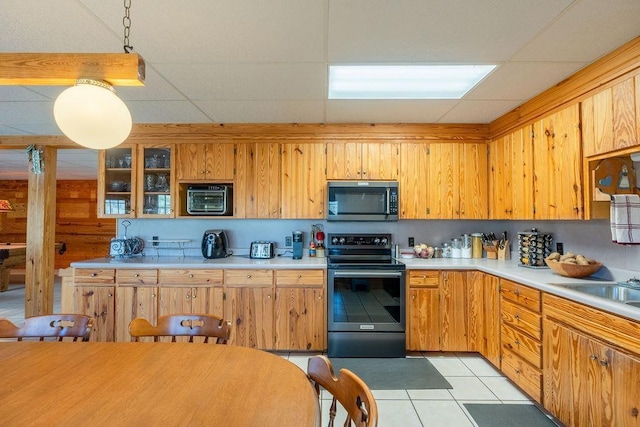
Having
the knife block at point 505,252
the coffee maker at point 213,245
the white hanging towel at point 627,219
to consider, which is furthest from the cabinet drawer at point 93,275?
the white hanging towel at point 627,219

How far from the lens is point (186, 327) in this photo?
5.33 feet

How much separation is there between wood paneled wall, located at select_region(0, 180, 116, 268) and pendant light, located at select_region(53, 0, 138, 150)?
297 inches

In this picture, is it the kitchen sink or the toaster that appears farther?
the toaster

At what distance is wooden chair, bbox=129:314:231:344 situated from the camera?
1.58m

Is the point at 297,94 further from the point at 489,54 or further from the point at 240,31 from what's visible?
the point at 489,54

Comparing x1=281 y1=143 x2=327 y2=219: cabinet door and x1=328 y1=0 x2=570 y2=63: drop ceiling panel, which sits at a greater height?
x1=328 y1=0 x2=570 y2=63: drop ceiling panel

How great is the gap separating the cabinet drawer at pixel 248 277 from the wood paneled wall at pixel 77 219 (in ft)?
19.8

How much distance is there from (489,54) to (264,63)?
1431 mm

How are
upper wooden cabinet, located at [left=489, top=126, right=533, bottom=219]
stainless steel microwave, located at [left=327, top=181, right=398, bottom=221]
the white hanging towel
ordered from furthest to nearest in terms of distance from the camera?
stainless steel microwave, located at [left=327, top=181, right=398, bottom=221] → upper wooden cabinet, located at [left=489, top=126, right=533, bottom=219] → the white hanging towel

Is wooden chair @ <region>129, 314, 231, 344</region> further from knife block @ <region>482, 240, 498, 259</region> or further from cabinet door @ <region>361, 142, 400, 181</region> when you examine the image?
knife block @ <region>482, 240, 498, 259</region>

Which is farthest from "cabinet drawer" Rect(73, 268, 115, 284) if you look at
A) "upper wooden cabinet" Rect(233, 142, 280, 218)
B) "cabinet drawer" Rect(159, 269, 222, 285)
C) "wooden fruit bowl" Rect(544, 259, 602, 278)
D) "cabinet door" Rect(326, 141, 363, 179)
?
"wooden fruit bowl" Rect(544, 259, 602, 278)

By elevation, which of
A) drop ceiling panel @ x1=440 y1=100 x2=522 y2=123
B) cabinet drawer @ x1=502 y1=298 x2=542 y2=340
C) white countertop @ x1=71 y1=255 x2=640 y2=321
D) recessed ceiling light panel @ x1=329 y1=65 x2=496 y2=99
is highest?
recessed ceiling light panel @ x1=329 y1=65 x2=496 y2=99

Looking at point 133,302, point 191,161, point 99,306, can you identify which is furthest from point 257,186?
point 99,306

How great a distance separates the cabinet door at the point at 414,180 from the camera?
3488 millimetres
